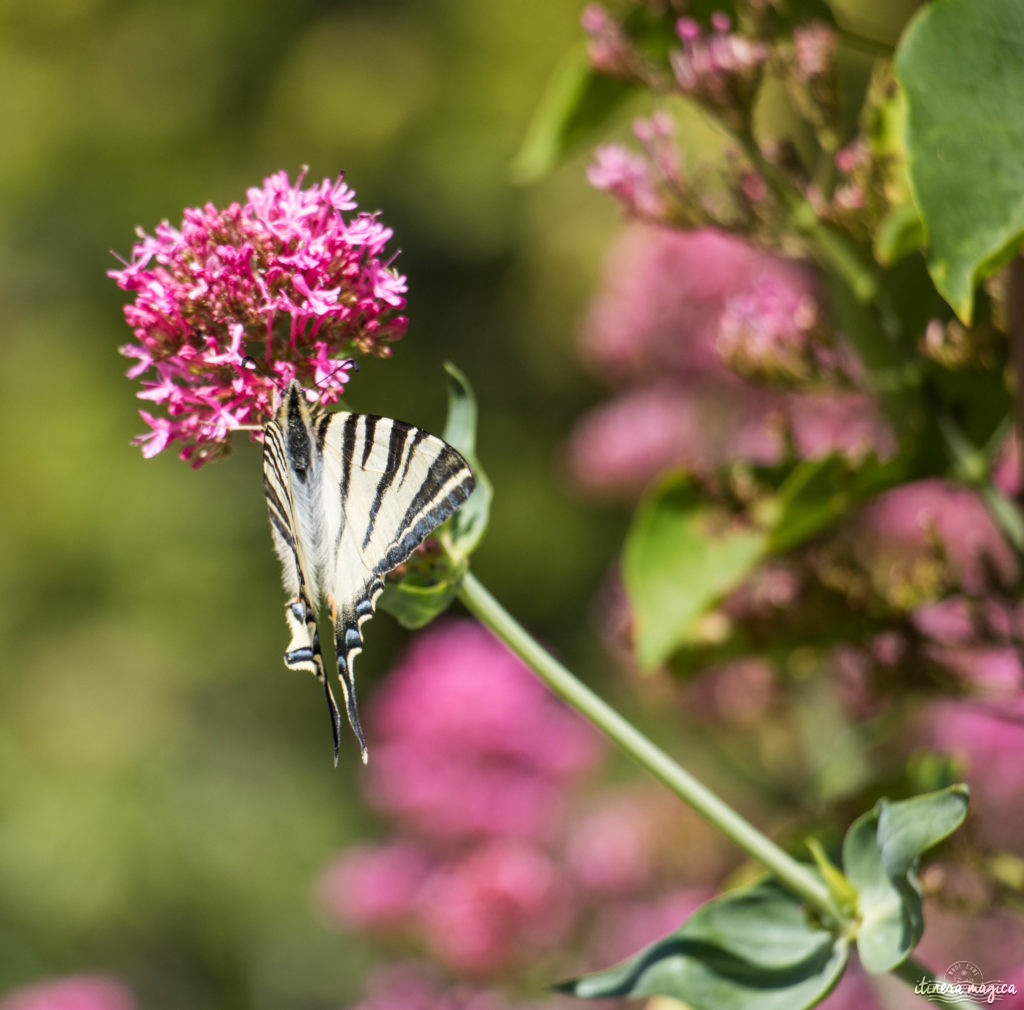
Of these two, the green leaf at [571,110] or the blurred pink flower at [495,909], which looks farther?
the blurred pink flower at [495,909]

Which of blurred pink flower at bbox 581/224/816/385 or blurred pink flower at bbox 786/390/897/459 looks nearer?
blurred pink flower at bbox 786/390/897/459

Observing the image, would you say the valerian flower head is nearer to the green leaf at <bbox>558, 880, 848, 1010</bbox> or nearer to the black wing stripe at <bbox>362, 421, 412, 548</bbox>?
the black wing stripe at <bbox>362, 421, 412, 548</bbox>

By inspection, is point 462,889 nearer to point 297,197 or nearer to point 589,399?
point 297,197

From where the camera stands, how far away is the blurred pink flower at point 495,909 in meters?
1.42

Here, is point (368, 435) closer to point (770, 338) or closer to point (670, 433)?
point (770, 338)

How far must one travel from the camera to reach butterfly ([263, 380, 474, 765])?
691mm

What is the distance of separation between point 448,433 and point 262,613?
9.34 ft

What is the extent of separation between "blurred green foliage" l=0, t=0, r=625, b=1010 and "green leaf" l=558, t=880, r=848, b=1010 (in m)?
2.44

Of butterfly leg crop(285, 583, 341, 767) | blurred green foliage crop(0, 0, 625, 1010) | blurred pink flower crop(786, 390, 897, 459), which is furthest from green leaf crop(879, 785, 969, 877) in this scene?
blurred green foliage crop(0, 0, 625, 1010)

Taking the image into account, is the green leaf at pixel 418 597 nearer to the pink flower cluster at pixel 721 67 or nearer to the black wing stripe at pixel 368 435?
the black wing stripe at pixel 368 435

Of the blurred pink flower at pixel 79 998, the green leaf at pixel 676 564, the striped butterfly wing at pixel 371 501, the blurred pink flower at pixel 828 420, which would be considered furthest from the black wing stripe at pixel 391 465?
the blurred pink flower at pixel 79 998

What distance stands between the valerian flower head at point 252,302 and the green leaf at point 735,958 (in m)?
0.36

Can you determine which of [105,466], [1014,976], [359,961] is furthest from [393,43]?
[1014,976]

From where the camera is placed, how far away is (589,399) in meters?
3.63
